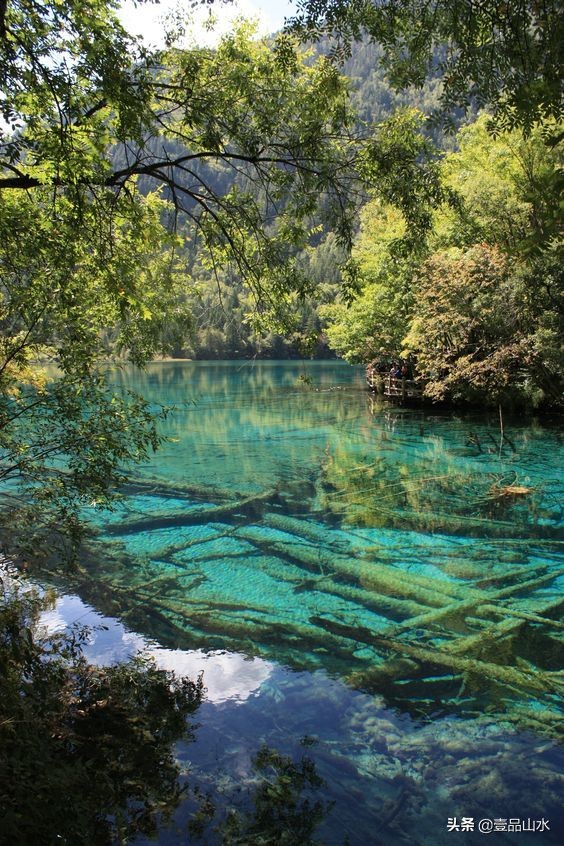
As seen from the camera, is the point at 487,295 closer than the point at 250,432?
Yes

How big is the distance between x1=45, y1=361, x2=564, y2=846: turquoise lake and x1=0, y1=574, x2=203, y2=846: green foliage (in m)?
0.26

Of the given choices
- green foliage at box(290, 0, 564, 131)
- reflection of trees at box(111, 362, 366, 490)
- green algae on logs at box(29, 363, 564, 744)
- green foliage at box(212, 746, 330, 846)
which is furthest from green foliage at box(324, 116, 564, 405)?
green foliage at box(212, 746, 330, 846)

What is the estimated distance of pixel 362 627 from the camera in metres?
7.02

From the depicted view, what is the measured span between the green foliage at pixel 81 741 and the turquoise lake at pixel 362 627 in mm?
264

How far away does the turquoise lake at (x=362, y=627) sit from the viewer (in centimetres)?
430

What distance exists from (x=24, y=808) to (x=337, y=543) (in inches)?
289

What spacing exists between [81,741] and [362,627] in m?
3.54

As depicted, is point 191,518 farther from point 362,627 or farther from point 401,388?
point 401,388

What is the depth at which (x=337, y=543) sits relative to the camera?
10070 millimetres

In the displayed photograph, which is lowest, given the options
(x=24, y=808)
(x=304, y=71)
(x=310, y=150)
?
(x=24, y=808)

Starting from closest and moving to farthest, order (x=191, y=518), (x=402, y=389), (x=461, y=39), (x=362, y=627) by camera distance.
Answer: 1. (x=461, y=39)
2. (x=362, y=627)
3. (x=191, y=518)
4. (x=402, y=389)

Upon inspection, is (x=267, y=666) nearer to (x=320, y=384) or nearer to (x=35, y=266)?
(x=35, y=266)

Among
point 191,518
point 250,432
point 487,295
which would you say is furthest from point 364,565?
point 487,295

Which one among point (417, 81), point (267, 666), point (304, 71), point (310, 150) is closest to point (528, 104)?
point (417, 81)
